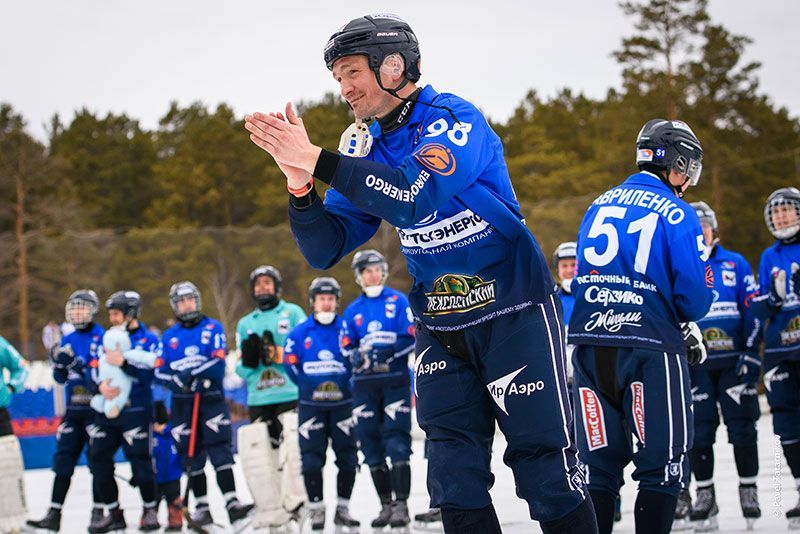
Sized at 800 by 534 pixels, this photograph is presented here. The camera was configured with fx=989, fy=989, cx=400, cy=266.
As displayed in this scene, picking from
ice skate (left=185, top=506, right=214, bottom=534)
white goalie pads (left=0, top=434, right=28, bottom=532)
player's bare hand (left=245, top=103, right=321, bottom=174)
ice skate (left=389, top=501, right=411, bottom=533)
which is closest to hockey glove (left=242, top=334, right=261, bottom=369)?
ice skate (left=185, top=506, right=214, bottom=534)

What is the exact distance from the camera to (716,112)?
88.1 feet

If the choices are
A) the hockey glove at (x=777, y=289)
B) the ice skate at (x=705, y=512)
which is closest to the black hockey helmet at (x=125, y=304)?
the ice skate at (x=705, y=512)

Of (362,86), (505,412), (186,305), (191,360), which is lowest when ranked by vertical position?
(505,412)

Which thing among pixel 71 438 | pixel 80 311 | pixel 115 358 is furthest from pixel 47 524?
pixel 80 311

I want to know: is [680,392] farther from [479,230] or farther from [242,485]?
[242,485]

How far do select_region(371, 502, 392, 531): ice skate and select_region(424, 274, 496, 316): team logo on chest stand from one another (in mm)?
4764

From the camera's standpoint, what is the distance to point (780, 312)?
6781 mm

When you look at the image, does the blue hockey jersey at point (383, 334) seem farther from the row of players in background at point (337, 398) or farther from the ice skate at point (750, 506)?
the ice skate at point (750, 506)

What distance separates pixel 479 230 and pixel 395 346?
5.00 metres

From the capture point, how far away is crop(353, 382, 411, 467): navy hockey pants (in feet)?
25.8

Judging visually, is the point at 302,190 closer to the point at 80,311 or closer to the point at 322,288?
the point at 322,288

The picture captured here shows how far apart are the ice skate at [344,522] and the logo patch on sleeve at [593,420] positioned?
12.3 ft

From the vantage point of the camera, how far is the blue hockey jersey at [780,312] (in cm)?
664

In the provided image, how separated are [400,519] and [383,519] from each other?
0.69 feet
